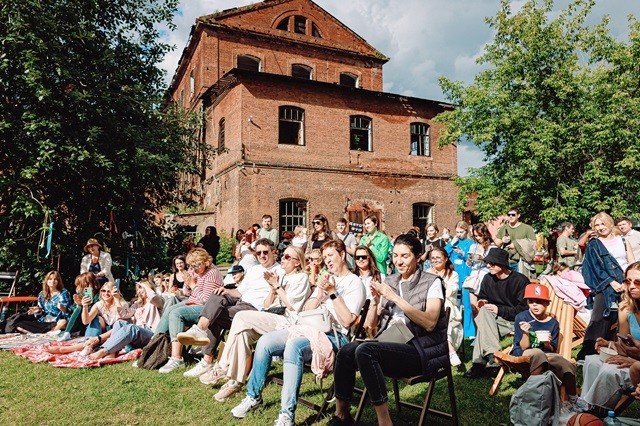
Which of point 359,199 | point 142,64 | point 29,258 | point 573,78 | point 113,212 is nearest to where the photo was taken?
point 29,258

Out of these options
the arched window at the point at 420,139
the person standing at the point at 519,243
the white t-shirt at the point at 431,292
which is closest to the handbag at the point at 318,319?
the white t-shirt at the point at 431,292

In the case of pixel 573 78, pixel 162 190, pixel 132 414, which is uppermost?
pixel 573 78

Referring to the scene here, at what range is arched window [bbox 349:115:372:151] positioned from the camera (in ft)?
77.7

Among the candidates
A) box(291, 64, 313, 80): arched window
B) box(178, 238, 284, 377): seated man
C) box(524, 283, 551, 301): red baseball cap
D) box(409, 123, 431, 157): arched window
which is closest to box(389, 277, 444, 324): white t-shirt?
box(524, 283, 551, 301): red baseball cap

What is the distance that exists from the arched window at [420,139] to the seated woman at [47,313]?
1921 centimetres

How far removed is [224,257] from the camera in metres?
20.6

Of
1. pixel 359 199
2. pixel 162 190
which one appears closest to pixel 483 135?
pixel 359 199

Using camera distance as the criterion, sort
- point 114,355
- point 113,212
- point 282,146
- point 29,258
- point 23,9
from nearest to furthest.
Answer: point 114,355
point 23,9
point 29,258
point 113,212
point 282,146

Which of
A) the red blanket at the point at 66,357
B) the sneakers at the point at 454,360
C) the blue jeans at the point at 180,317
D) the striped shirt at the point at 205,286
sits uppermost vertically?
the striped shirt at the point at 205,286

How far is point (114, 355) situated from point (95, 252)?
3.26 meters

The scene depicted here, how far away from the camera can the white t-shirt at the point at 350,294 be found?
4.77 m

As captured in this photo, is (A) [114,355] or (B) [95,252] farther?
(B) [95,252]

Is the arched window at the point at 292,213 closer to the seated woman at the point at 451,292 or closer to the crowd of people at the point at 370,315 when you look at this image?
the crowd of people at the point at 370,315

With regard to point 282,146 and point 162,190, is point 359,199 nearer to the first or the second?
point 282,146
